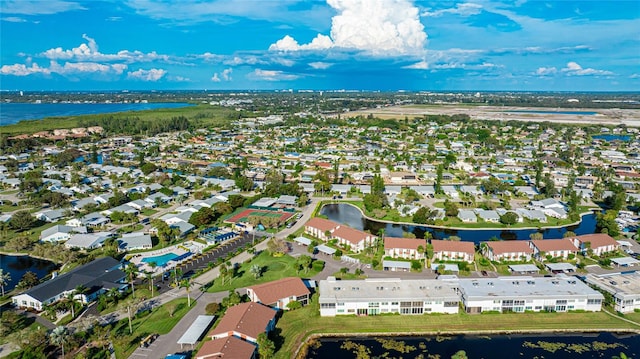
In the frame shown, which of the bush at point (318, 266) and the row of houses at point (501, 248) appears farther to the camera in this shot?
the row of houses at point (501, 248)

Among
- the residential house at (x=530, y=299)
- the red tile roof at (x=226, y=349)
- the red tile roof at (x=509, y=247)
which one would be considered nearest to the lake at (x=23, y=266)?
the red tile roof at (x=226, y=349)

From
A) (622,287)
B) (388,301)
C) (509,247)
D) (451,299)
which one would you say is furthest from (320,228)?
(622,287)

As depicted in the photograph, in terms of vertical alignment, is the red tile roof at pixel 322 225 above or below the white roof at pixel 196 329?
above

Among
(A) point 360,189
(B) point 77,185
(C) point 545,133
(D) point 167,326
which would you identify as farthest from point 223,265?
(C) point 545,133

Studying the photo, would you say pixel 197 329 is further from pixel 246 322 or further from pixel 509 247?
pixel 509 247

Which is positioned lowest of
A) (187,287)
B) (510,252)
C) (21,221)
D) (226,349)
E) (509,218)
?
(226,349)

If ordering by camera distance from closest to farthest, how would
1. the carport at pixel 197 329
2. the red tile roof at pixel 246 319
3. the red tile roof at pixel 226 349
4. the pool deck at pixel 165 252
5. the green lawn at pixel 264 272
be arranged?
1. the red tile roof at pixel 226 349
2. the carport at pixel 197 329
3. the red tile roof at pixel 246 319
4. the green lawn at pixel 264 272
5. the pool deck at pixel 165 252

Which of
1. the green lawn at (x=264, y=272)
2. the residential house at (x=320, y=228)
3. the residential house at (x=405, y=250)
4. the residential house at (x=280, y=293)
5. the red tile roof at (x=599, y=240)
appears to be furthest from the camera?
the residential house at (x=320, y=228)

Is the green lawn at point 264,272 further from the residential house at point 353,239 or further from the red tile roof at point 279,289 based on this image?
the residential house at point 353,239
